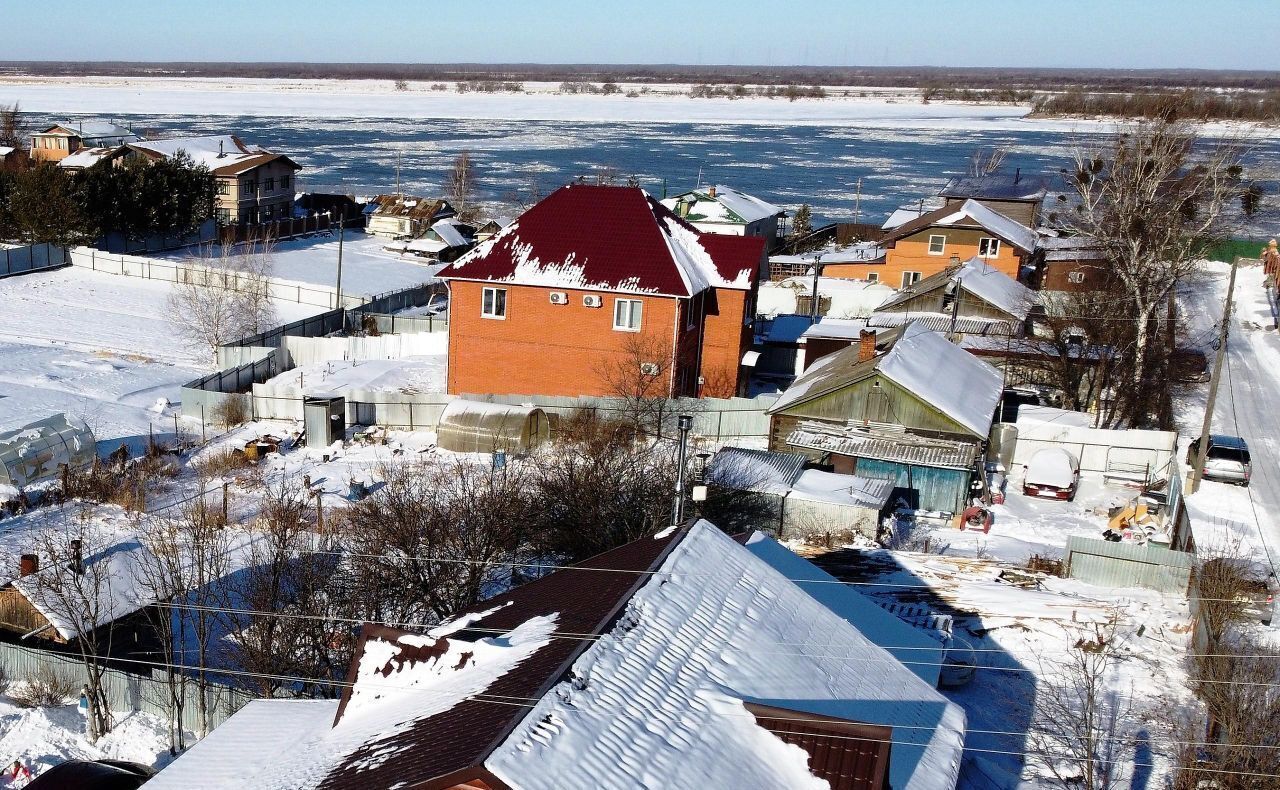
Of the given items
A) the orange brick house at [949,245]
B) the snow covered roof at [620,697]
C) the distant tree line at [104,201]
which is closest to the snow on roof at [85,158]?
the distant tree line at [104,201]

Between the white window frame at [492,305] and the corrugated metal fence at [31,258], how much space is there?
89.7 feet

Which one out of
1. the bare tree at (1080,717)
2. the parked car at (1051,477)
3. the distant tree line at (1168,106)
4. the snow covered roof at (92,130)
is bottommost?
the bare tree at (1080,717)

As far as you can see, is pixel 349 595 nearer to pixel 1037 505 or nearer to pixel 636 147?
pixel 1037 505

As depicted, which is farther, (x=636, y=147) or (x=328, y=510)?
(x=636, y=147)

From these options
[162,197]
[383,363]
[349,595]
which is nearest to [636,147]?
[162,197]

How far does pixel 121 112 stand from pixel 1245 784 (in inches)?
6270

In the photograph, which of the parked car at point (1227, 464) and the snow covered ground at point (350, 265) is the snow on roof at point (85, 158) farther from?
the parked car at point (1227, 464)

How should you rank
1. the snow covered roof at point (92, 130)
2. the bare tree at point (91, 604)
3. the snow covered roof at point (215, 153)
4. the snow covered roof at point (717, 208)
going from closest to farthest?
the bare tree at point (91, 604) → the snow covered roof at point (717, 208) → the snow covered roof at point (215, 153) → the snow covered roof at point (92, 130)

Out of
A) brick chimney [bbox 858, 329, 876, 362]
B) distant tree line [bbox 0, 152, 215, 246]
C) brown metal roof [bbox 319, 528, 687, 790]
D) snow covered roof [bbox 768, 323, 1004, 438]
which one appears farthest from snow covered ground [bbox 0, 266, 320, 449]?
brown metal roof [bbox 319, 528, 687, 790]

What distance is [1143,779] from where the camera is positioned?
44.9ft

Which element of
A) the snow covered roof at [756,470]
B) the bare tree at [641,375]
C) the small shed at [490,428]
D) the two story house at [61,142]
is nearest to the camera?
the snow covered roof at [756,470]

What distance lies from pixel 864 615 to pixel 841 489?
831 cm

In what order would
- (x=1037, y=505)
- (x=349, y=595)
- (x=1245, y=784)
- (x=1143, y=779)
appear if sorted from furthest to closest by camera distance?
(x=1037, y=505) → (x=349, y=595) → (x=1143, y=779) → (x=1245, y=784)

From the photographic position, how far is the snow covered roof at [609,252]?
3048 centimetres
